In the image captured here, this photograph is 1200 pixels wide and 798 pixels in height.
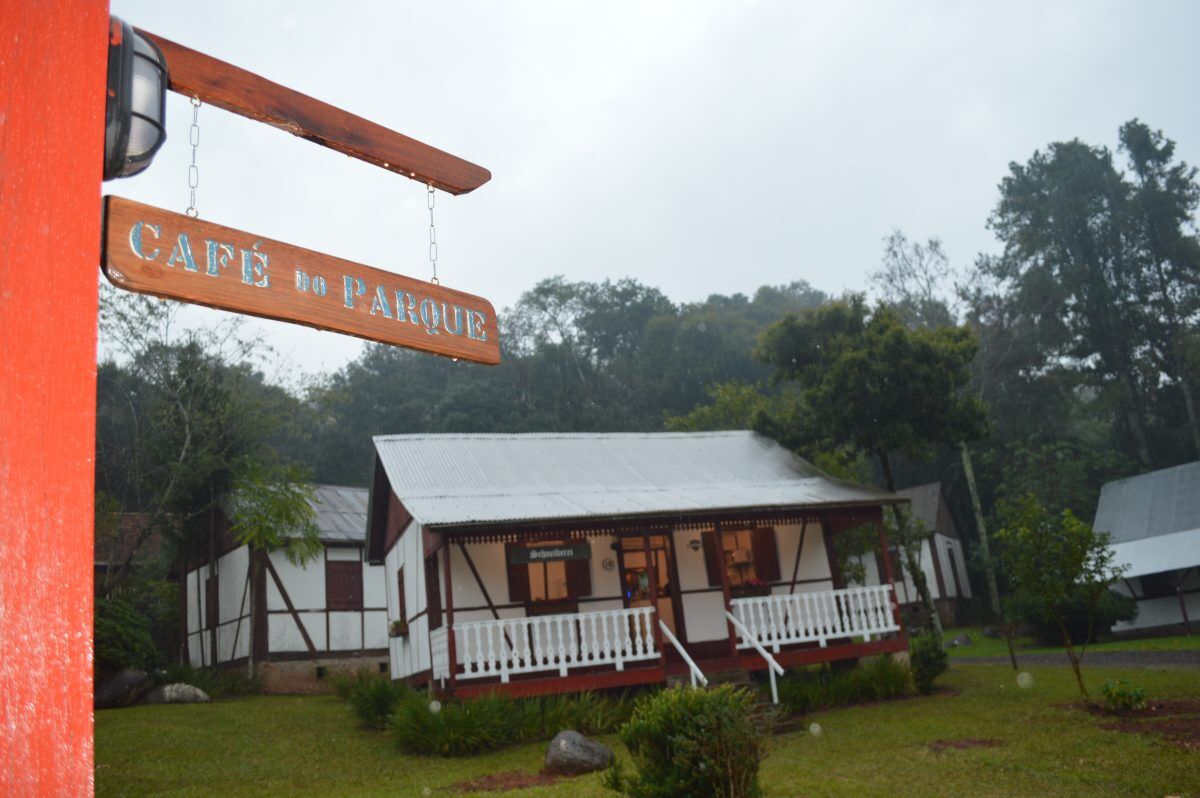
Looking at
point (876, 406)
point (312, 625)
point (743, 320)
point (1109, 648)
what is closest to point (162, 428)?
point (312, 625)

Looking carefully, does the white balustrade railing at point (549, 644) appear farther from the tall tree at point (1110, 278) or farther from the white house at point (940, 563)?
the tall tree at point (1110, 278)

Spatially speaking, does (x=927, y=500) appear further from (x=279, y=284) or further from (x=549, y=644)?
(x=279, y=284)

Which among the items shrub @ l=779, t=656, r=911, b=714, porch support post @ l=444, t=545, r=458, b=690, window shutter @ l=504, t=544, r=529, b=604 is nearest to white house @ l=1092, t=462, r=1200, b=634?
shrub @ l=779, t=656, r=911, b=714

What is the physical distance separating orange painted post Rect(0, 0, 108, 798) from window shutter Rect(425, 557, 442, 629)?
48.5ft

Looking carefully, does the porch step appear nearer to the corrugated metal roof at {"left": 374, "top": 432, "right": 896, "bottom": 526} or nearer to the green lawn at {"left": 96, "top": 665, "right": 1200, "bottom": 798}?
the green lawn at {"left": 96, "top": 665, "right": 1200, "bottom": 798}

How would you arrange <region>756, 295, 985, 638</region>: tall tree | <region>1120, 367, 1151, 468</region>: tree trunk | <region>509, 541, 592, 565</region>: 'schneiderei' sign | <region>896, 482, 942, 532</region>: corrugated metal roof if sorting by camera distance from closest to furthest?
<region>509, 541, 592, 565</region>: 'schneiderei' sign < <region>756, 295, 985, 638</region>: tall tree < <region>1120, 367, 1151, 468</region>: tree trunk < <region>896, 482, 942, 532</region>: corrugated metal roof

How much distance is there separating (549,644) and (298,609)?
1074 centimetres

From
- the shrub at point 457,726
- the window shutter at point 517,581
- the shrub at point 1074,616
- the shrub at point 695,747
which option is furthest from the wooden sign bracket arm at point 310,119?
the shrub at point 1074,616

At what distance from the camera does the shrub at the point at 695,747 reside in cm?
680

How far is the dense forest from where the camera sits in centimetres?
2277

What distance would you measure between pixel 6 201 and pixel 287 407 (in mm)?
26512

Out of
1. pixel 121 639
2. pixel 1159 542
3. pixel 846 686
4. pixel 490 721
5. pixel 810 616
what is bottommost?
pixel 846 686

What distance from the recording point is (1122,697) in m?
12.6

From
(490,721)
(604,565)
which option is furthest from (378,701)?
(604,565)
